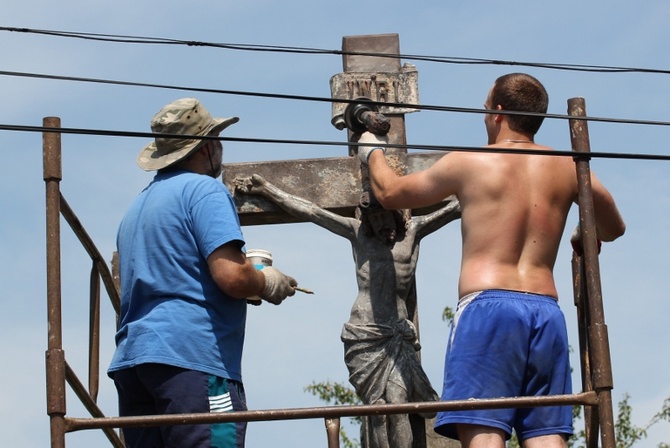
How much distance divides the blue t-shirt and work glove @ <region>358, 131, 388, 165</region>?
2.92 feet

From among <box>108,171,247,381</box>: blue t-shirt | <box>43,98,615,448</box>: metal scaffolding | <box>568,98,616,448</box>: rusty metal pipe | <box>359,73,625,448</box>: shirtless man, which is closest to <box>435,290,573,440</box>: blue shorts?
<box>359,73,625,448</box>: shirtless man

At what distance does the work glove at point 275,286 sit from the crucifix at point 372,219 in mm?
1395

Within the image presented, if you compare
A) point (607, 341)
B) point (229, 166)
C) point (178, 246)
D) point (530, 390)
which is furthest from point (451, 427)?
point (229, 166)

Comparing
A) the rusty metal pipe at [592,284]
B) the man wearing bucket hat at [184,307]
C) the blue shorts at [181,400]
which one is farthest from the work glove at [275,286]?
the rusty metal pipe at [592,284]

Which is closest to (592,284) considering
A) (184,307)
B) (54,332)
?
(184,307)

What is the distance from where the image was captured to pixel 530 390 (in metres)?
5.61

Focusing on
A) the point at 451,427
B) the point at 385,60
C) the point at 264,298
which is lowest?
the point at 451,427

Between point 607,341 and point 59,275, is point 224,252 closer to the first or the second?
point 59,275

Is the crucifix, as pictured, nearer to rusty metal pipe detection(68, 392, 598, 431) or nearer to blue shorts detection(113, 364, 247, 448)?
blue shorts detection(113, 364, 247, 448)

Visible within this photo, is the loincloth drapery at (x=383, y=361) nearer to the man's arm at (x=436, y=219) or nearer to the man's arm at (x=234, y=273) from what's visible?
the man's arm at (x=436, y=219)

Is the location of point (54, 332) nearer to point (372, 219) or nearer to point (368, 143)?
point (368, 143)

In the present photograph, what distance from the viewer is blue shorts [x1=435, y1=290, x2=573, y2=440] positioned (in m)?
5.54

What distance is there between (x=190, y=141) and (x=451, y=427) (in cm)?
139

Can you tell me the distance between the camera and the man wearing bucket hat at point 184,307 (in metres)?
5.46
